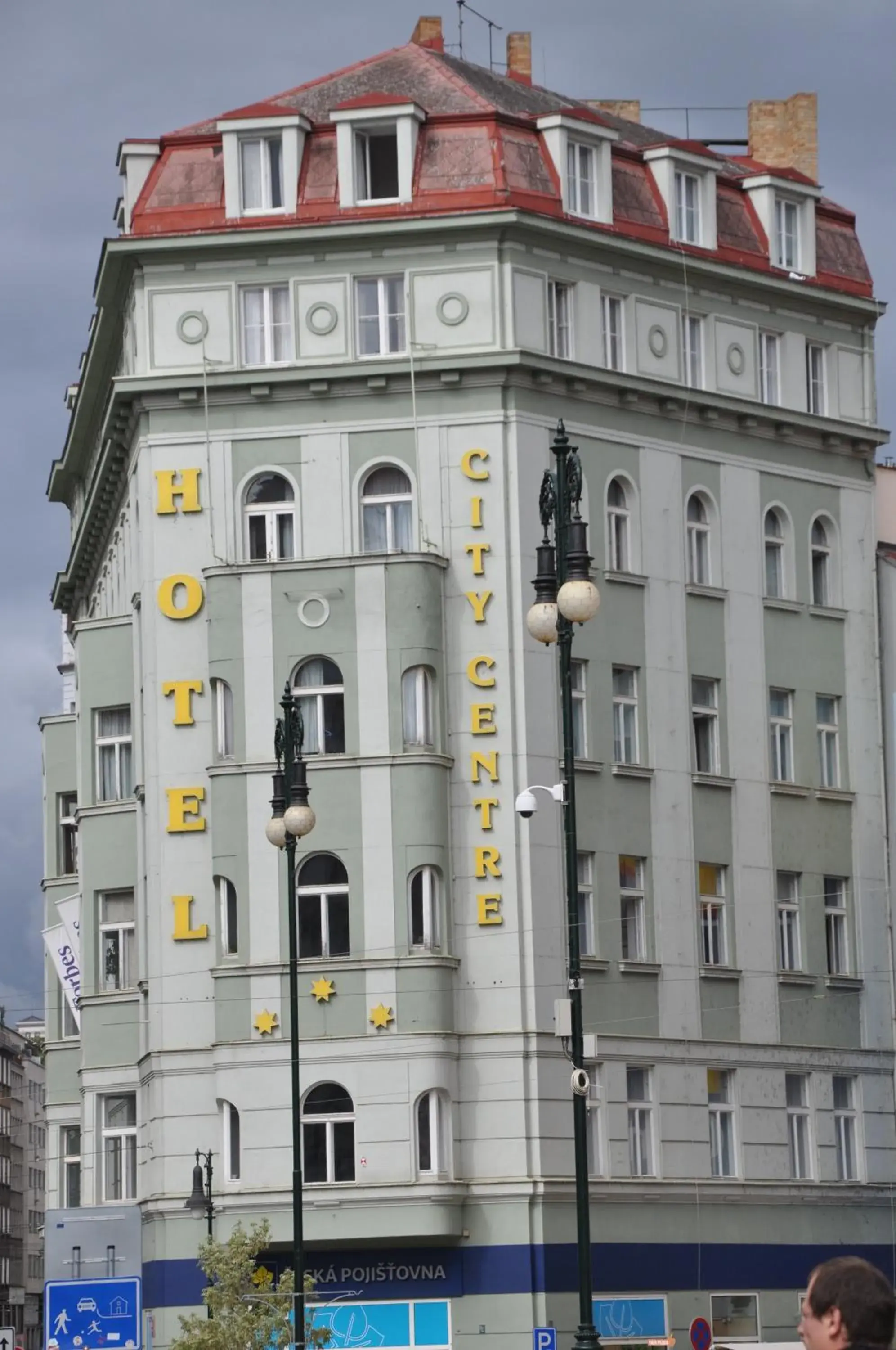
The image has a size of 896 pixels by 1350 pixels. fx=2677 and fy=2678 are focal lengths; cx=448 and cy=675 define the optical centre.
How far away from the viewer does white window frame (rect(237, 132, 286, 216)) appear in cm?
5194

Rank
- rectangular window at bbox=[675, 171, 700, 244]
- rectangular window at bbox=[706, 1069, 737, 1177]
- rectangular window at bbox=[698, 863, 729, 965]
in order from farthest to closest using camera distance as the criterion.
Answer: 1. rectangular window at bbox=[675, 171, 700, 244]
2. rectangular window at bbox=[698, 863, 729, 965]
3. rectangular window at bbox=[706, 1069, 737, 1177]

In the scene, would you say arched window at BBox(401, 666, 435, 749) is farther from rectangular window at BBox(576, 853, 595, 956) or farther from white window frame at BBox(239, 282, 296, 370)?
white window frame at BBox(239, 282, 296, 370)

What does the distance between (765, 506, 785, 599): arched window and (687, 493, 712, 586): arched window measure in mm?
1645

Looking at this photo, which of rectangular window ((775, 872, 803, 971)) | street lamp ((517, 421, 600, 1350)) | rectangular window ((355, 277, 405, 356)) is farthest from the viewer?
rectangular window ((775, 872, 803, 971))

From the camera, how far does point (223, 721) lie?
1988 inches

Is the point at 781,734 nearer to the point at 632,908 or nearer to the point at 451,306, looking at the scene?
the point at 632,908

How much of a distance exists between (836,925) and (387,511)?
521 inches

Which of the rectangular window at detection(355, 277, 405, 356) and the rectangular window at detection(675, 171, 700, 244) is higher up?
the rectangular window at detection(675, 171, 700, 244)

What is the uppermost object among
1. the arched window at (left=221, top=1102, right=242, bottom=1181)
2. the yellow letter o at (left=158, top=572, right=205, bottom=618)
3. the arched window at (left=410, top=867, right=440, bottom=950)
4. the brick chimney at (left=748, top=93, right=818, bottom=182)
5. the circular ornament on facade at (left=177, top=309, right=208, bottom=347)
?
the brick chimney at (left=748, top=93, right=818, bottom=182)

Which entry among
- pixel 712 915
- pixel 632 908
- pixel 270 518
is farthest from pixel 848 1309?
pixel 712 915

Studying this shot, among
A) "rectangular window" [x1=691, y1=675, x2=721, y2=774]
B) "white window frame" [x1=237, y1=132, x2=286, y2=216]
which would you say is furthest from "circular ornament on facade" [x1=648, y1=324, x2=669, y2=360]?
"white window frame" [x1=237, y1=132, x2=286, y2=216]

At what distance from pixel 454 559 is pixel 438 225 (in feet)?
20.9

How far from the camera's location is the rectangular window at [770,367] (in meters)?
55.8

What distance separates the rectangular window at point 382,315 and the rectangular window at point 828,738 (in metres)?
12.0
